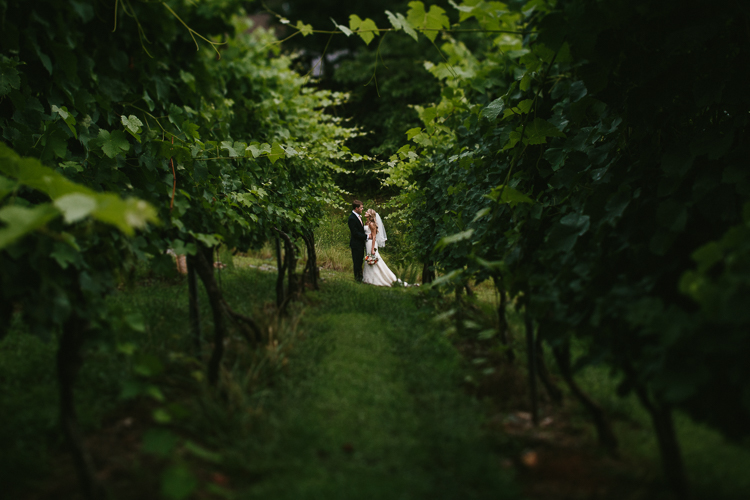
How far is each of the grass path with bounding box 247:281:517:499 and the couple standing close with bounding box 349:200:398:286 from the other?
5878mm

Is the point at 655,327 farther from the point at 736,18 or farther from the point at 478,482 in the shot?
the point at 736,18

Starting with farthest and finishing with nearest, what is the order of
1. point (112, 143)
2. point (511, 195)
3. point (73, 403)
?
1. point (112, 143)
2. point (511, 195)
3. point (73, 403)

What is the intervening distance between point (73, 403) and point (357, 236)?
22.5ft

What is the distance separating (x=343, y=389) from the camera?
1602 mm

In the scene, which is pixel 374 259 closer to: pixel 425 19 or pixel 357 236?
pixel 357 236

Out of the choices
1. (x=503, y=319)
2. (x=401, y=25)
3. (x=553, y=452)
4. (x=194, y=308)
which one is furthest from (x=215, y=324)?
(x=401, y=25)

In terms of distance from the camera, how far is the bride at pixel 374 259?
8148 mm

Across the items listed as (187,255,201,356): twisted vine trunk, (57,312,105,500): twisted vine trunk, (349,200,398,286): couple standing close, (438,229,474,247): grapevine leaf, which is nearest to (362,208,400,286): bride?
(349,200,398,286): couple standing close

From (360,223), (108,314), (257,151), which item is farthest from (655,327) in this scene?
(360,223)

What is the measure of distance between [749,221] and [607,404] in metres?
0.52

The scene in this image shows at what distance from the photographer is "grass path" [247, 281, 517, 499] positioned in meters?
1.04

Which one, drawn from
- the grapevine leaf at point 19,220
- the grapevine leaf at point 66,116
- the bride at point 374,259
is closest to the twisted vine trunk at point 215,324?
the grapevine leaf at point 66,116

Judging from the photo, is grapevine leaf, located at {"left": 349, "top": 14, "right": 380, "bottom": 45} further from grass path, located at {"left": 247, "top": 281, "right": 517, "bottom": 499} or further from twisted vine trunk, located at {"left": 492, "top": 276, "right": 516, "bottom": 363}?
grass path, located at {"left": 247, "top": 281, "right": 517, "bottom": 499}

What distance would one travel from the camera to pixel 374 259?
8180mm
